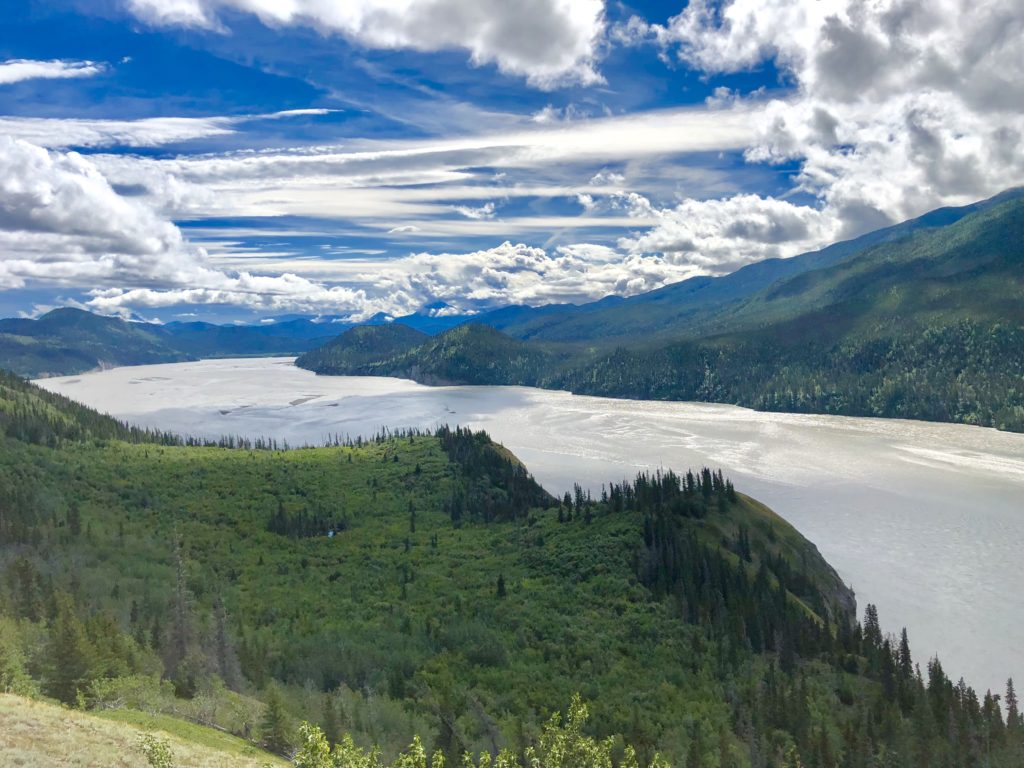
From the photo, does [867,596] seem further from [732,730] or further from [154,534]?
[154,534]

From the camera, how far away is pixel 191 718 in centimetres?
5781

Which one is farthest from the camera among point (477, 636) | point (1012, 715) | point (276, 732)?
point (477, 636)

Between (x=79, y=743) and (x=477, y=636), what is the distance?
58.0 meters

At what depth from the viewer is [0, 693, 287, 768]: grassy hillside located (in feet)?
115

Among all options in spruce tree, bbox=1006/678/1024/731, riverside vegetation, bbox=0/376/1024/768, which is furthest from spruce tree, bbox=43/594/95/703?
spruce tree, bbox=1006/678/1024/731

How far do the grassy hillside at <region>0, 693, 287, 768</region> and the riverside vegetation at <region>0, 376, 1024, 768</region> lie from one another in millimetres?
1478

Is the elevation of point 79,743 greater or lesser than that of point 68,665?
greater

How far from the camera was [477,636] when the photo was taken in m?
90.1

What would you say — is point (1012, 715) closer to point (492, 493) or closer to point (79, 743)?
point (79, 743)

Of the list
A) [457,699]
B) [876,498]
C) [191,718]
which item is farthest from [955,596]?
[191,718]

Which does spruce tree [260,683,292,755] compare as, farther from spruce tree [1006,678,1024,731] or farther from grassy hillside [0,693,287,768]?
spruce tree [1006,678,1024,731]

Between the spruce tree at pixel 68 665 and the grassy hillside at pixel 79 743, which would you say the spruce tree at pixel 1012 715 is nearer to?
the grassy hillside at pixel 79 743

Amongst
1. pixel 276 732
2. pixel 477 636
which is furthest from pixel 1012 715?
pixel 276 732

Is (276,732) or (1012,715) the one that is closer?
(276,732)
